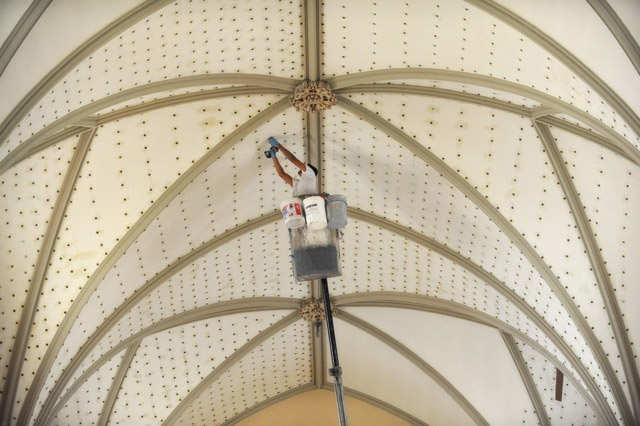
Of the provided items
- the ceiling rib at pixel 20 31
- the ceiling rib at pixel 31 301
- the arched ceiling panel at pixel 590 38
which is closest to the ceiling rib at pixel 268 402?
the ceiling rib at pixel 31 301

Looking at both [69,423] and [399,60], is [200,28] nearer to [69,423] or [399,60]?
[399,60]

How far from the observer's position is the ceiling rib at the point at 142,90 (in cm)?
882

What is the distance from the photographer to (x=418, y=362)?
15.4m

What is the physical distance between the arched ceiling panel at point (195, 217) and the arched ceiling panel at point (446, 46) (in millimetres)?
1588

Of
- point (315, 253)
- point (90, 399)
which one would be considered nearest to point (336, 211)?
point (315, 253)

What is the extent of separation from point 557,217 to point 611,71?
3257 mm

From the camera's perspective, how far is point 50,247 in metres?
10.8

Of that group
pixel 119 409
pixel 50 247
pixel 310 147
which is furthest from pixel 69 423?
pixel 310 147

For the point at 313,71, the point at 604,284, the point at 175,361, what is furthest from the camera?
the point at 175,361

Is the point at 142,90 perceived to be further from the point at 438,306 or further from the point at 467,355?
the point at 467,355

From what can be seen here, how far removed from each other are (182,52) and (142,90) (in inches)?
27.3

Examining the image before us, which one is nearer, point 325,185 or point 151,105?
point 151,105

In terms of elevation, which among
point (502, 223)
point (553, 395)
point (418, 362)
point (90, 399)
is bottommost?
point (553, 395)

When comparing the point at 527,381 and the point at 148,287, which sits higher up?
the point at 148,287
